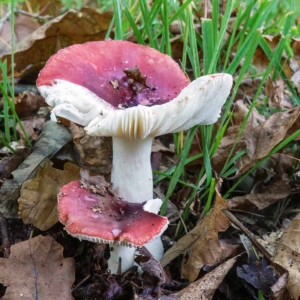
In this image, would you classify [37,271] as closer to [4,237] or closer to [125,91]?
[4,237]

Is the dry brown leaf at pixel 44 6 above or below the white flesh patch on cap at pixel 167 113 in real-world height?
below

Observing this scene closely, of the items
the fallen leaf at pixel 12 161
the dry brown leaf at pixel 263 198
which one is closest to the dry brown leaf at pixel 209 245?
the dry brown leaf at pixel 263 198

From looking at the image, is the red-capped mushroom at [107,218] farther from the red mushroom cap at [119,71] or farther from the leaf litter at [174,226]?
the red mushroom cap at [119,71]

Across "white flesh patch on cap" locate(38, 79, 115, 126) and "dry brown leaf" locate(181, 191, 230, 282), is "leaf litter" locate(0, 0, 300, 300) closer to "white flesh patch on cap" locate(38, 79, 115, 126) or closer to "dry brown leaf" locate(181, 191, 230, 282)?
"dry brown leaf" locate(181, 191, 230, 282)

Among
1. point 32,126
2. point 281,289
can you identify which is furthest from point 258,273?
point 32,126

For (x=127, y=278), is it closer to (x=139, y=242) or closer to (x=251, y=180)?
(x=139, y=242)

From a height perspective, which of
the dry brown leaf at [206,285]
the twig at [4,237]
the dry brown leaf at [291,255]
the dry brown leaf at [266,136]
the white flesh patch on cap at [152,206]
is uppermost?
the dry brown leaf at [266,136]
